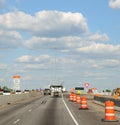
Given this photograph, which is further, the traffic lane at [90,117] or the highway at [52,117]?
the highway at [52,117]

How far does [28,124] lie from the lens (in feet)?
65.5

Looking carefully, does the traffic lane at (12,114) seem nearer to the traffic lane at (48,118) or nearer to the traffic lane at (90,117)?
the traffic lane at (48,118)

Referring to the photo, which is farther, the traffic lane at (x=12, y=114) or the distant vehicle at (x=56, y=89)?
the distant vehicle at (x=56, y=89)

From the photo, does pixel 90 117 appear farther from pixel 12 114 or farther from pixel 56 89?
pixel 56 89

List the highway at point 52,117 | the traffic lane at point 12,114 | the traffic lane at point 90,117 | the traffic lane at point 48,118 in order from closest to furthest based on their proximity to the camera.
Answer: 1. the traffic lane at point 90,117
2. the traffic lane at point 48,118
3. the highway at point 52,117
4. the traffic lane at point 12,114

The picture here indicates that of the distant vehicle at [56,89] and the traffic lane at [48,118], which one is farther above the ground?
the distant vehicle at [56,89]

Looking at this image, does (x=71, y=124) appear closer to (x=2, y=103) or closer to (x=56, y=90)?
(x=2, y=103)

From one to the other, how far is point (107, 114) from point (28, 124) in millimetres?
4670

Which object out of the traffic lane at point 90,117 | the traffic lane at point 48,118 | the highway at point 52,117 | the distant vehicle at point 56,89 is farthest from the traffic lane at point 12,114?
the distant vehicle at point 56,89

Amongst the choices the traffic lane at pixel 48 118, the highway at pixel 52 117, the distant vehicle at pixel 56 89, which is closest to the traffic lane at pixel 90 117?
the highway at pixel 52 117

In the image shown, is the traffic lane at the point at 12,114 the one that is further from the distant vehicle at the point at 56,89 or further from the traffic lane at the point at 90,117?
the distant vehicle at the point at 56,89

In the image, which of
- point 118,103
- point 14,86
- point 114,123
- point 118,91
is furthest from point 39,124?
point 14,86

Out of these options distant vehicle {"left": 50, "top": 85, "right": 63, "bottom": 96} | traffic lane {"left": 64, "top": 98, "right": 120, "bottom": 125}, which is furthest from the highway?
distant vehicle {"left": 50, "top": 85, "right": 63, "bottom": 96}

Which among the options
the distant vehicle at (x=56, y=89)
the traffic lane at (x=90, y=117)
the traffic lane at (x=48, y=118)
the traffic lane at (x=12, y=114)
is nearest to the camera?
the traffic lane at (x=90, y=117)
